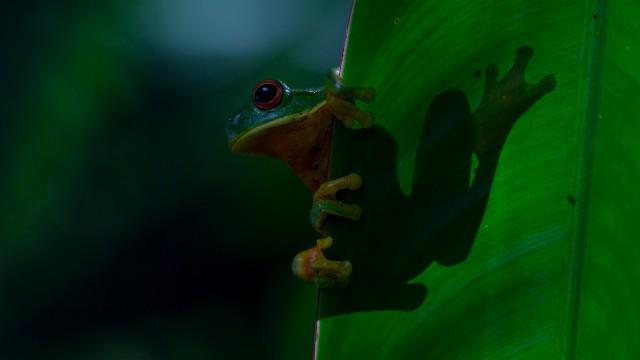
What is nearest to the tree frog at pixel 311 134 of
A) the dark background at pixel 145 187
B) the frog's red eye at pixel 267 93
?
the frog's red eye at pixel 267 93

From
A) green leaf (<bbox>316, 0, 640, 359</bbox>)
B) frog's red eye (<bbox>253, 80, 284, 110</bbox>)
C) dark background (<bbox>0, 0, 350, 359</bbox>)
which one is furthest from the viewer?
dark background (<bbox>0, 0, 350, 359</bbox>)

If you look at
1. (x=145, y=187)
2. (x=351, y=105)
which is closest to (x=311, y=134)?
(x=351, y=105)

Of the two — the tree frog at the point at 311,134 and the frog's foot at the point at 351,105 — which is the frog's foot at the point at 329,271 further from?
the frog's foot at the point at 351,105

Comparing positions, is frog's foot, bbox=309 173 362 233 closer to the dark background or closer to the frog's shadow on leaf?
the frog's shadow on leaf

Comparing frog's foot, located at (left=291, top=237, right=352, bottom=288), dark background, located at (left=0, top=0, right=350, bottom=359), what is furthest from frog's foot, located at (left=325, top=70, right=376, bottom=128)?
dark background, located at (left=0, top=0, right=350, bottom=359)

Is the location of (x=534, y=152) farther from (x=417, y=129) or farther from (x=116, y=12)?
(x=116, y=12)

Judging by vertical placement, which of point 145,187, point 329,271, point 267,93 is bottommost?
point 329,271

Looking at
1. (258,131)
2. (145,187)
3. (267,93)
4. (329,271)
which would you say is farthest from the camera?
(145,187)

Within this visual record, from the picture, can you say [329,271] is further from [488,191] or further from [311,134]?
[311,134]
